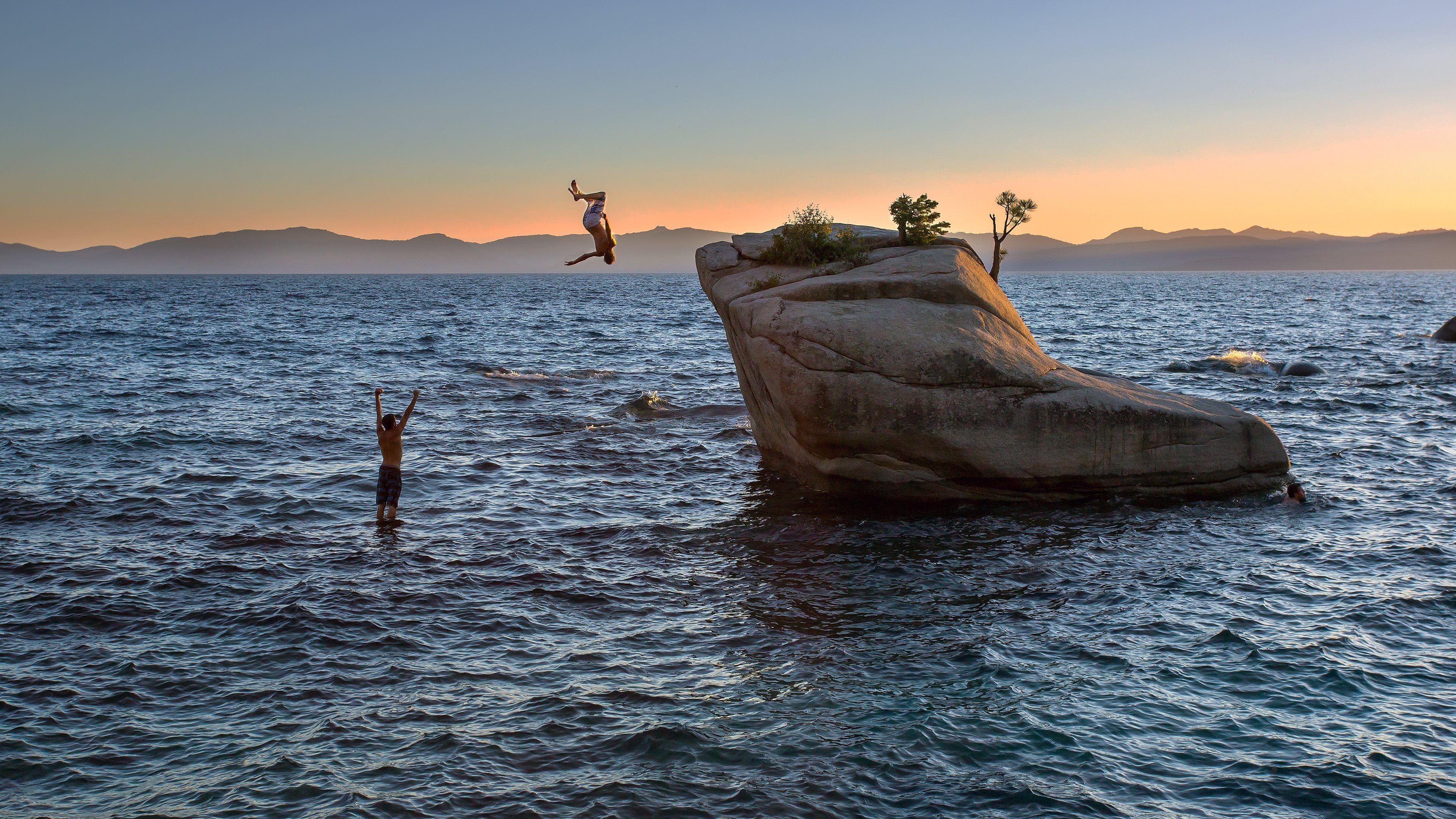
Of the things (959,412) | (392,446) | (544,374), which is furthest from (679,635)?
(544,374)

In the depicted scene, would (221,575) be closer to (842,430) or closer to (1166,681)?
(842,430)

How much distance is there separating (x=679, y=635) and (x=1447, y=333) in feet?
197

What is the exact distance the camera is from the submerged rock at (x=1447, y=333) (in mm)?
53969

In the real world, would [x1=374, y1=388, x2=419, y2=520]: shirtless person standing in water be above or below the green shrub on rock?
below

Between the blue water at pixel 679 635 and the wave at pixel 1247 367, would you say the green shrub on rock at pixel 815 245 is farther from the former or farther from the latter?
the wave at pixel 1247 367

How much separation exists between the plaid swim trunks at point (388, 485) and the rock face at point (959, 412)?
307 inches

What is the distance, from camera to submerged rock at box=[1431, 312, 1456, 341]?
54.0 metres

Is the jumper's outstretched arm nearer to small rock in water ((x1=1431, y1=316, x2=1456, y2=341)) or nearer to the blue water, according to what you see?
the blue water

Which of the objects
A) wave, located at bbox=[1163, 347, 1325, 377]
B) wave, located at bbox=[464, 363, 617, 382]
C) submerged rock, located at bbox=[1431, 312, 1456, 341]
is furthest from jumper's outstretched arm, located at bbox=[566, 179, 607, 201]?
submerged rock, located at bbox=[1431, 312, 1456, 341]

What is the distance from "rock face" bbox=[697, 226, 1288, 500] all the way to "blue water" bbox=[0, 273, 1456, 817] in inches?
30.9

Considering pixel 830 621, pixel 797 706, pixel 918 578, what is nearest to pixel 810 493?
pixel 918 578

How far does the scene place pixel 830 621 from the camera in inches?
537

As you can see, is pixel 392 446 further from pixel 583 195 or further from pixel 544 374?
pixel 544 374

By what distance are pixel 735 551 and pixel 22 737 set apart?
10371 mm
